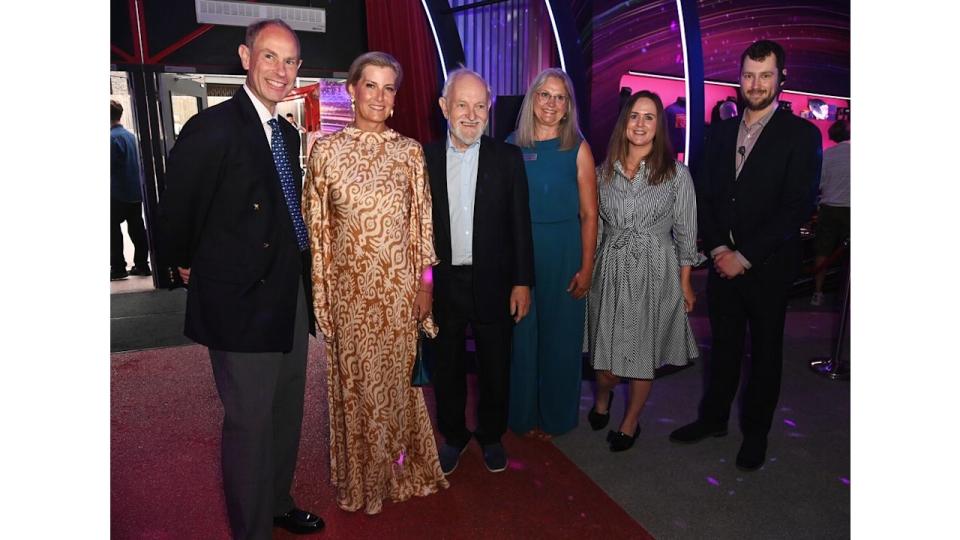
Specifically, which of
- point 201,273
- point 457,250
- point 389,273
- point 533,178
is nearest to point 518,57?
point 533,178

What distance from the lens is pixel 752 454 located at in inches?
109

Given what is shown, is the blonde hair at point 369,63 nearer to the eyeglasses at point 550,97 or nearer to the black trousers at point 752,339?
the eyeglasses at point 550,97

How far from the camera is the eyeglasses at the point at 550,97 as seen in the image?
108 inches

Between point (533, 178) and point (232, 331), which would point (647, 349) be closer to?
point (533, 178)

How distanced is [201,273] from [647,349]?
1.83 metres

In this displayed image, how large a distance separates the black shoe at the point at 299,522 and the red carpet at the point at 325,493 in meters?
0.04

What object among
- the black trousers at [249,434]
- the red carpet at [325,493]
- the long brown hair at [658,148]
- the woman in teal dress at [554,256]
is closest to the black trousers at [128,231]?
the red carpet at [325,493]

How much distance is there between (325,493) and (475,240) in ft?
3.82

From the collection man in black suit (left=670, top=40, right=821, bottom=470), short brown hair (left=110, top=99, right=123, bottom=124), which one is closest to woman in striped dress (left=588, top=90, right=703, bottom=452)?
man in black suit (left=670, top=40, right=821, bottom=470)

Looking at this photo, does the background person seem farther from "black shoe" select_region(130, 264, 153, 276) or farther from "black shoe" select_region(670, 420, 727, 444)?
"black shoe" select_region(670, 420, 727, 444)

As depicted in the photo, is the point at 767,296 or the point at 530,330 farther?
the point at 530,330

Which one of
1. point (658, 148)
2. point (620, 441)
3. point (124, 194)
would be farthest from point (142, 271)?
point (658, 148)

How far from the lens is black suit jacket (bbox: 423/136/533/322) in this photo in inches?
96.5

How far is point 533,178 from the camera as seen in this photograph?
110 inches
